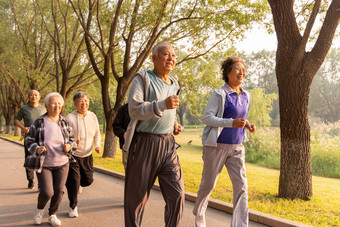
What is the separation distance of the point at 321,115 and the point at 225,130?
189 ft

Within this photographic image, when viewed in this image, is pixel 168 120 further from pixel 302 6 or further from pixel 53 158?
pixel 302 6

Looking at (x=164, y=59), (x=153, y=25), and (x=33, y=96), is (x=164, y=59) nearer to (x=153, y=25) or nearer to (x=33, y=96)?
(x=33, y=96)

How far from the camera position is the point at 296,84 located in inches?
251

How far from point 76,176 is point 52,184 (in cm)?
53

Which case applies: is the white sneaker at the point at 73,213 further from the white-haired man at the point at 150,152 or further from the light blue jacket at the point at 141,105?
the light blue jacket at the point at 141,105

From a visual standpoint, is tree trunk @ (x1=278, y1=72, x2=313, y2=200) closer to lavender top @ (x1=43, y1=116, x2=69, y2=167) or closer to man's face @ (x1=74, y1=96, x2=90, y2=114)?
man's face @ (x1=74, y1=96, x2=90, y2=114)

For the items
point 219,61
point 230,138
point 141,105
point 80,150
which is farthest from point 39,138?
point 219,61

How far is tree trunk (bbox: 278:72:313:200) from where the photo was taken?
638 cm

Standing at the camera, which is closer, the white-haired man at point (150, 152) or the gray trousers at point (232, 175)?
the white-haired man at point (150, 152)

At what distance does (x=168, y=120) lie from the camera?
3.40 m

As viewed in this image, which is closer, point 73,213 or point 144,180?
point 144,180

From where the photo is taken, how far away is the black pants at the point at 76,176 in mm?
5312

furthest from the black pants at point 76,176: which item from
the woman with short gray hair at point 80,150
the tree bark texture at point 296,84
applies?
the tree bark texture at point 296,84

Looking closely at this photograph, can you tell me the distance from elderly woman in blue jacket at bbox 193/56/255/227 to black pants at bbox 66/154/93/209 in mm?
2009
